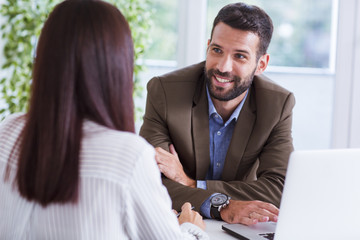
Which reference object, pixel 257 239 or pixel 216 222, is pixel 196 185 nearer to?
pixel 216 222

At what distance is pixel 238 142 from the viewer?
2131 millimetres

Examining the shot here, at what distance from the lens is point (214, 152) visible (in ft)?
7.14

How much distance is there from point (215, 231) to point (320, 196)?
0.45m

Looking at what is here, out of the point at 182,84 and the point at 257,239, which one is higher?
the point at 182,84

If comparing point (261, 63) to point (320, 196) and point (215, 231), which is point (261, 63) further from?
point (320, 196)

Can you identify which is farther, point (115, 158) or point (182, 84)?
point (182, 84)

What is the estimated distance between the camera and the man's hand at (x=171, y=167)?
1.97 metres

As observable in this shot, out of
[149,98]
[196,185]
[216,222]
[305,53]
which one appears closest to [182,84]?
[149,98]

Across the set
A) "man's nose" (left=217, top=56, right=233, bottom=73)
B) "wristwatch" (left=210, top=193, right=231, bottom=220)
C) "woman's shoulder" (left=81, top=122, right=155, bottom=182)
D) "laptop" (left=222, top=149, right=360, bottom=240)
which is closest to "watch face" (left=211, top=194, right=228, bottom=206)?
"wristwatch" (left=210, top=193, right=231, bottom=220)

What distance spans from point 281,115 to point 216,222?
696 millimetres

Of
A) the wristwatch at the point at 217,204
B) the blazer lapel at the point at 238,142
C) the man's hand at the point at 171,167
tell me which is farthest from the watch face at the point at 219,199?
the blazer lapel at the point at 238,142

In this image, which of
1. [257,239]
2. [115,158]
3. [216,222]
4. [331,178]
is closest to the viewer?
[115,158]

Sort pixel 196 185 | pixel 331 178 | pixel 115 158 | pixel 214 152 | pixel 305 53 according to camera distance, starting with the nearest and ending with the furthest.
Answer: pixel 115 158, pixel 331 178, pixel 196 185, pixel 214 152, pixel 305 53

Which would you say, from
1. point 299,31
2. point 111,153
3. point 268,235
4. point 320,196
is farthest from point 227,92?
point 299,31
